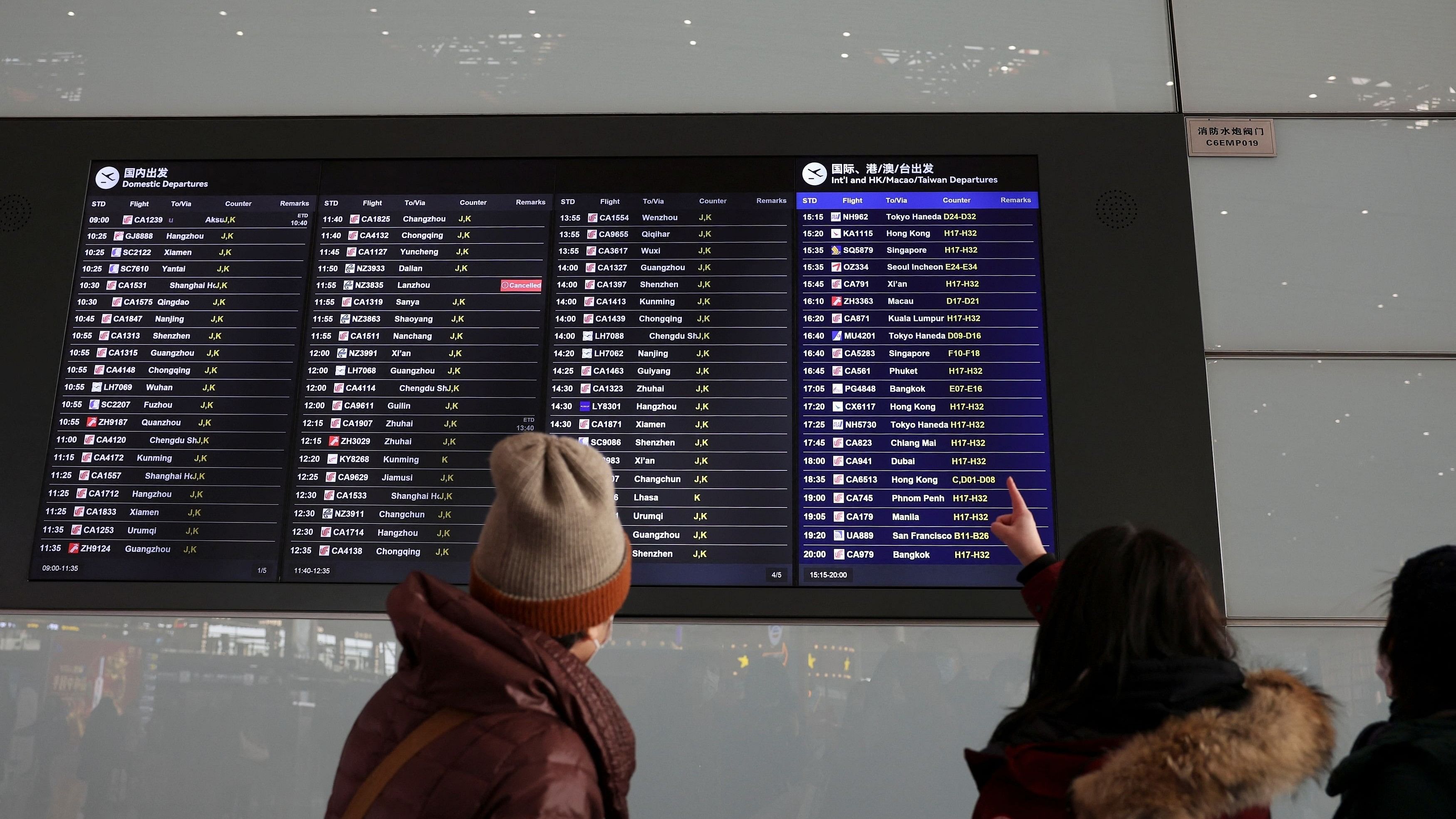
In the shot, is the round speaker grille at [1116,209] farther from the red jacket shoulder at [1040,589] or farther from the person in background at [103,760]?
the person in background at [103,760]

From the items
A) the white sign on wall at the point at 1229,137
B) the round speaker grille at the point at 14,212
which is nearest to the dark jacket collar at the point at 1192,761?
the white sign on wall at the point at 1229,137

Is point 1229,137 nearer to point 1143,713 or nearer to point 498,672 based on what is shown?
point 1143,713

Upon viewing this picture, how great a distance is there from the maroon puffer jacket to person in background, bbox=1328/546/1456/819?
98cm

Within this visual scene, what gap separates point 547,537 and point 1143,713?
31.1 inches

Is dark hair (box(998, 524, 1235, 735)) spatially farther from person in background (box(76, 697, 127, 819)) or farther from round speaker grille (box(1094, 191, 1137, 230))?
person in background (box(76, 697, 127, 819))

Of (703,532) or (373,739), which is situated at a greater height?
(703,532)

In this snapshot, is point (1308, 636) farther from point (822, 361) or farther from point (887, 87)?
point (887, 87)

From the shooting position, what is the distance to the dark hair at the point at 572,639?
4.41ft

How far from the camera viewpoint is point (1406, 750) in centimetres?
131

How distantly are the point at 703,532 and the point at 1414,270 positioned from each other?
1.86 m

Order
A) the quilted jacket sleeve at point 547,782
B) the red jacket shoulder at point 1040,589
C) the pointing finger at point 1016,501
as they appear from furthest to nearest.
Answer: the pointing finger at point 1016,501 < the red jacket shoulder at point 1040,589 < the quilted jacket sleeve at point 547,782

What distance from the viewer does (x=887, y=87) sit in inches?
105

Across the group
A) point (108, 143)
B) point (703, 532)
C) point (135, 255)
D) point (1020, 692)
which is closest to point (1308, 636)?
point (1020, 692)

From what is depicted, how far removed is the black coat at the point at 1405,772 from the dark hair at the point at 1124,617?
208 millimetres
